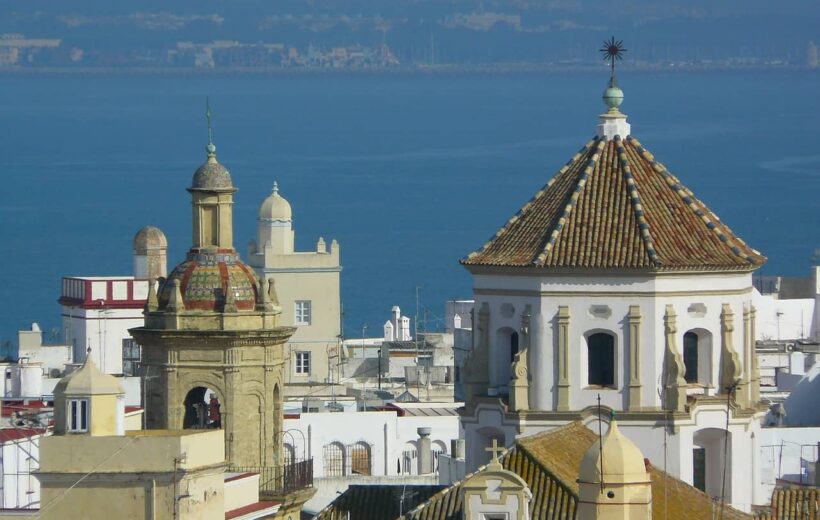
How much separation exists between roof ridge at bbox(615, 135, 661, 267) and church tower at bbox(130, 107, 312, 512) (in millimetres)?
4685

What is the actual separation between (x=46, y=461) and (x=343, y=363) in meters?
54.5

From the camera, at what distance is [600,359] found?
155 feet

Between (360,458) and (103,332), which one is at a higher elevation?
(103,332)

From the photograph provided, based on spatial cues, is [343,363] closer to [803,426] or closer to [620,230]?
[803,426]

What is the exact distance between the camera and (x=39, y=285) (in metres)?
149

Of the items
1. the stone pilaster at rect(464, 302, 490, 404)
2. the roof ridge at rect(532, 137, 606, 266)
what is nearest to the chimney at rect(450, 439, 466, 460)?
the roof ridge at rect(532, 137, 606, 266)

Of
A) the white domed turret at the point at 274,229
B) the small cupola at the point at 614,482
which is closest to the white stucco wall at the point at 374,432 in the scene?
the white domed turret at the point at 274,229

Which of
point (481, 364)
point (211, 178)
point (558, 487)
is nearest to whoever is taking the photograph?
point (558, 487)

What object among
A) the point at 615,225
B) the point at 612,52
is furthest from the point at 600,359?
the point at 612,52

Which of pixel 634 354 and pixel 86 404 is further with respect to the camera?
pixel 634 354

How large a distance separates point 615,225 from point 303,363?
47.3 m

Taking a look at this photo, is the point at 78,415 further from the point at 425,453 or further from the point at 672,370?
the point at 425,453

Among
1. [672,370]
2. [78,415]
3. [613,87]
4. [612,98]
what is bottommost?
[78,415]

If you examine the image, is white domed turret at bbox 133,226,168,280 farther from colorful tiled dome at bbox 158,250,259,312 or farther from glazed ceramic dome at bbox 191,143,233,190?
colorful tiled dome at bbox 158,250,259,312
